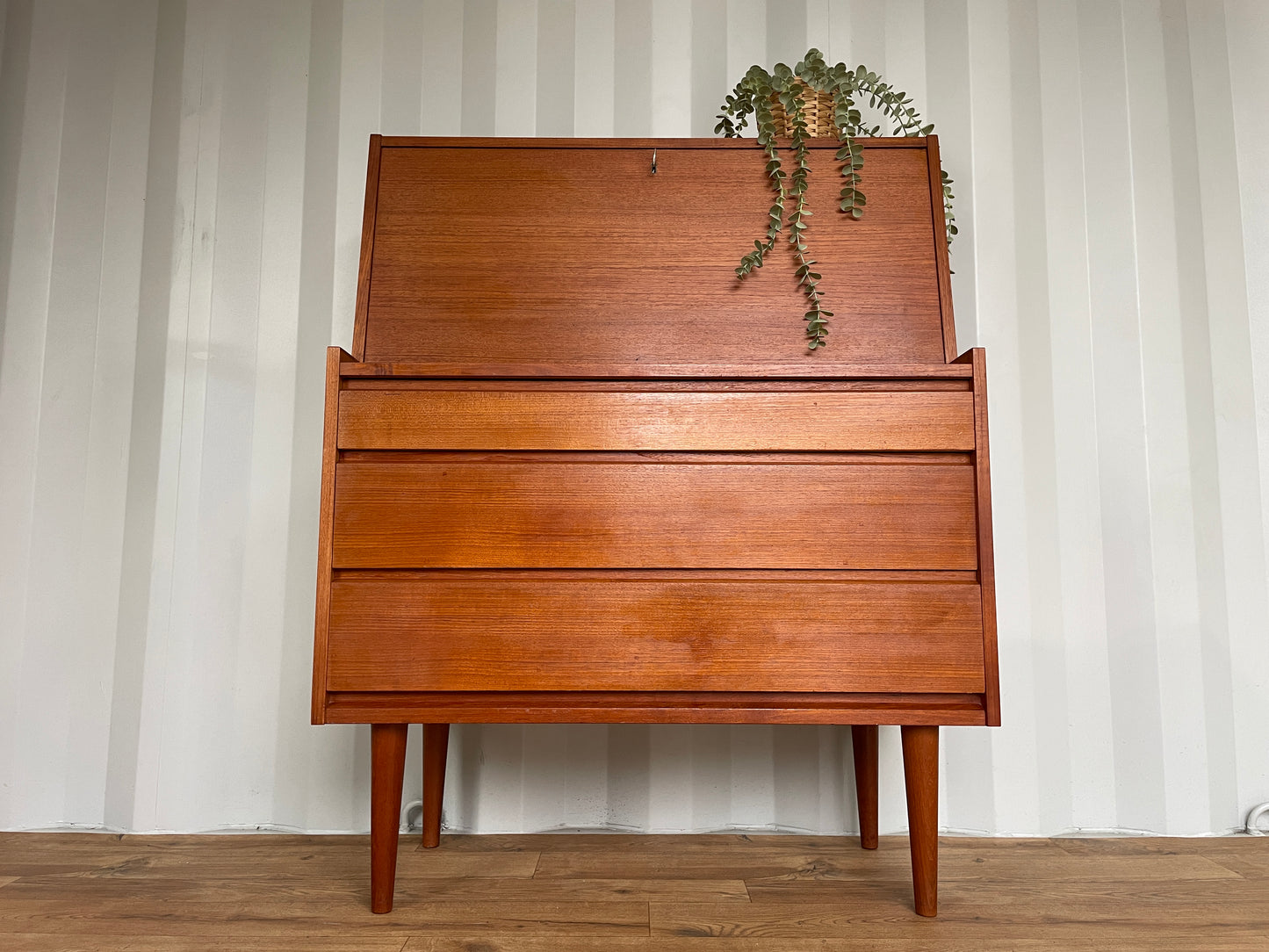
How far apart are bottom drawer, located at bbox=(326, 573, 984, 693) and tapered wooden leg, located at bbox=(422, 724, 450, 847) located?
45cm

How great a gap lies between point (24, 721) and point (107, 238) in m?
1.10

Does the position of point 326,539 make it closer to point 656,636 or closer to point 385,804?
point 385,804

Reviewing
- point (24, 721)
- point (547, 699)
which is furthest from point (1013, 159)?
point (24, 721)

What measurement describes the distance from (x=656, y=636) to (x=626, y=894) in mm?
481

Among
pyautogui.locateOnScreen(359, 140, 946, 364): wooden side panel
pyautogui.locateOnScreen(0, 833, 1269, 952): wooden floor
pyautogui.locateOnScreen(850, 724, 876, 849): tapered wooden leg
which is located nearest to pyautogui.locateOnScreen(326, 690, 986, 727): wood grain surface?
pyautogui.locateOnScreen(0, 833, 1269, 952): wooden floor

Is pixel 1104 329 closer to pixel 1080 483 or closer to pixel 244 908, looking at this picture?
pixel 1080 483

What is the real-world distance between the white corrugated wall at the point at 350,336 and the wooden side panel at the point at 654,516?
0.64m

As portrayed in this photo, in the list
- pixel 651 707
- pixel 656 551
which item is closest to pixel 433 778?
pixel 651 707

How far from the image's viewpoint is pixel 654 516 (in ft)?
3.94

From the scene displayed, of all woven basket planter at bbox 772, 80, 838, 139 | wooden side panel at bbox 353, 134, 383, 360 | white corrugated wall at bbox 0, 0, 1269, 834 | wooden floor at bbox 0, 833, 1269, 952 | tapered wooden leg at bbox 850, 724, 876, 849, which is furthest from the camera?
white corrugated wall at bbox 0, 0, 1269, 834

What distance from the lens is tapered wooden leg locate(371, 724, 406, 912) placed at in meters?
1.20

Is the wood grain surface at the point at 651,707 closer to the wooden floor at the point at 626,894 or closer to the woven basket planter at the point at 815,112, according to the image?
the wooden floor at the point at 626,894

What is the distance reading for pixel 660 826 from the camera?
5.50 feet

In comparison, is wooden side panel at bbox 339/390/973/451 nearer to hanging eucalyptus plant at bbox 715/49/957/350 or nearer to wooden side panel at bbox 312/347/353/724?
wooden side panel at bbox 312/347/353/724
